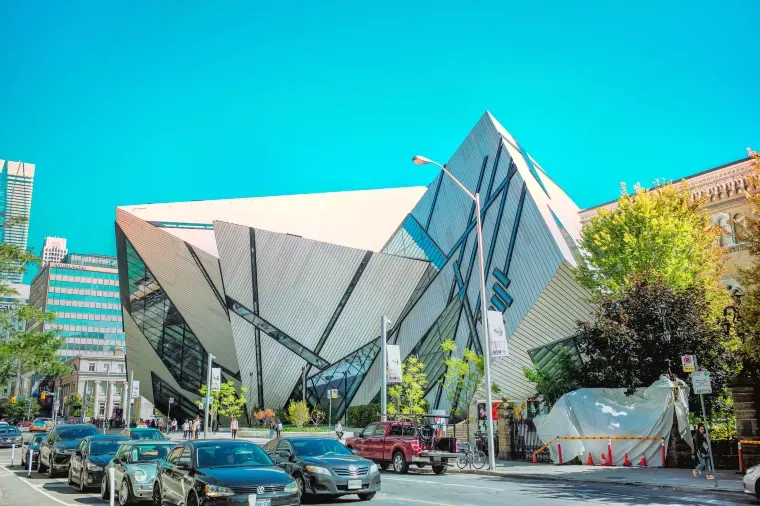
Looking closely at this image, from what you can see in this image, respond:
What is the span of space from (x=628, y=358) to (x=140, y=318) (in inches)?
2080

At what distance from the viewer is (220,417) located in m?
72.1

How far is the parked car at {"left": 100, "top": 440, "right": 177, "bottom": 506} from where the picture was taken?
14.2 metres

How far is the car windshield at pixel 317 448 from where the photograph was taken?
51.5 feet

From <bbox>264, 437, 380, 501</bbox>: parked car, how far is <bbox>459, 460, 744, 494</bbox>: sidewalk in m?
7.67

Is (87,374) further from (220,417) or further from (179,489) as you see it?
(179,489)

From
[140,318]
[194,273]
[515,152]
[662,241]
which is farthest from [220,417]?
[662,241]

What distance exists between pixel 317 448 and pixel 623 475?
1025 centimetres

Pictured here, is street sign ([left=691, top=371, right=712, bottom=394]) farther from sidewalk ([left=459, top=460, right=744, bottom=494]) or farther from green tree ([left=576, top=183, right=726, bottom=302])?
green tree ([left=576, top=183, right=726, bottom=302])

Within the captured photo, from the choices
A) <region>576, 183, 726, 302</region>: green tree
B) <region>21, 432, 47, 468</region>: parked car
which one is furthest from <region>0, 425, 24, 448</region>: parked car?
<region>576, 183, 726, 302</region>: green tree

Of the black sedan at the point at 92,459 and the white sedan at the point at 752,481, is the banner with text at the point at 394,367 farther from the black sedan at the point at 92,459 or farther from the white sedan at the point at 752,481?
the white sedan at the point at 752,481

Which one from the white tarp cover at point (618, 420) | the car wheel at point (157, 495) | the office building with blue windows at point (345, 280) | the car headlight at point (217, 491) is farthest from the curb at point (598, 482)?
the office building with blue windows at point (345, 280)

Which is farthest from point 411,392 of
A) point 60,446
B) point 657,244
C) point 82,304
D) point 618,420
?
point 82,304

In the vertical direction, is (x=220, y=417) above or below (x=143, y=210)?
below

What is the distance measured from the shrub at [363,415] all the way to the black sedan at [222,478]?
38.7 metres
